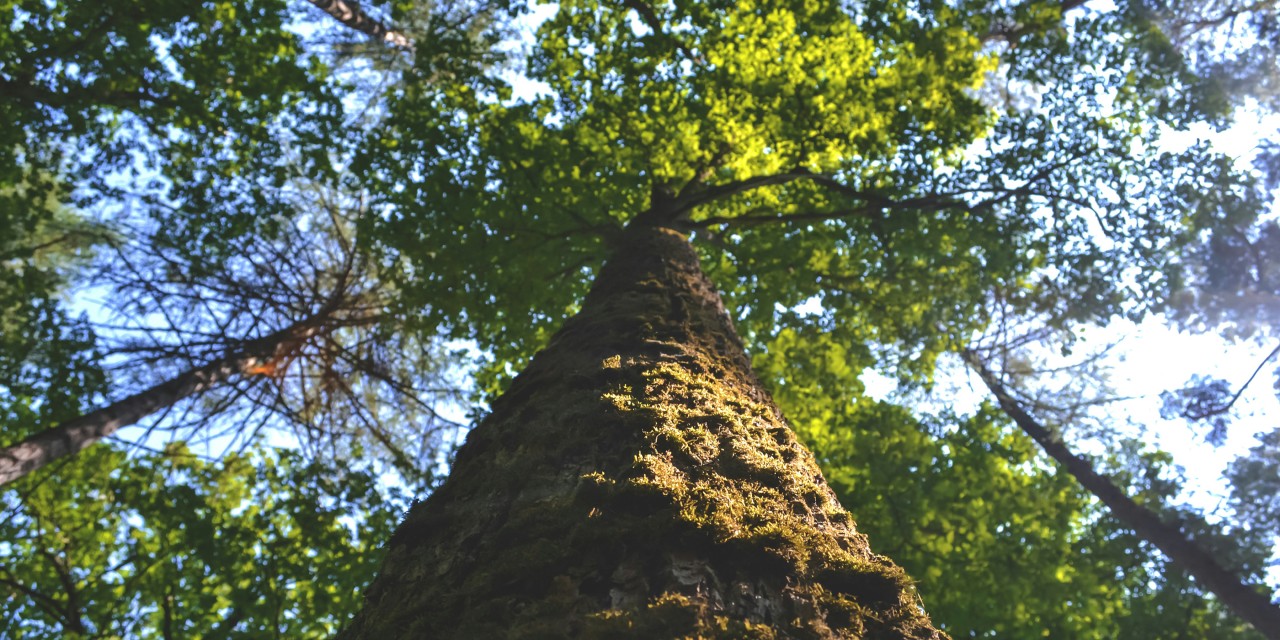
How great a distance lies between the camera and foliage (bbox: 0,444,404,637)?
6.89 m

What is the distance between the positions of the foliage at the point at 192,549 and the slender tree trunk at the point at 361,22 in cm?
792

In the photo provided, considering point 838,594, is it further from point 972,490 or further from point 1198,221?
point 1198,221

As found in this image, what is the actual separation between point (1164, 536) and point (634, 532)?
10.5m

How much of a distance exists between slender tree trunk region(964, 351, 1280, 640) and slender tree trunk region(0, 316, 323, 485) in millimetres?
10585

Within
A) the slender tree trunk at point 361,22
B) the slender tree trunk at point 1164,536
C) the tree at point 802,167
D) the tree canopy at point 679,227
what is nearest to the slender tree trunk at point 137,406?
the tree canopy at point 679,227

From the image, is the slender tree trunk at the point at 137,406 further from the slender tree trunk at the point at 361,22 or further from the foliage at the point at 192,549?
the slender tree trunk at the point at 361,22

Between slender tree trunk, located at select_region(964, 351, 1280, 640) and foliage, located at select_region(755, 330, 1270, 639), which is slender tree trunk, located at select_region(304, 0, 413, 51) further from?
slender tree trunk, located at select_region(964, 351, 1280, 640)

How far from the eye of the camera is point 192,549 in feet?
24.1

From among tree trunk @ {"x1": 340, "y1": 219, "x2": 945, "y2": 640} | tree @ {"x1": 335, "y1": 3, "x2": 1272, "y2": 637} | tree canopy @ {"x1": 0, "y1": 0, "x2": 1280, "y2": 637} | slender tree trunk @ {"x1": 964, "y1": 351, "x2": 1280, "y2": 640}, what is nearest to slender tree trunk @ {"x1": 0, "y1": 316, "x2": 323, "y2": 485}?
tree canopy @ {"x1": 0, "y1": 0, "x2": 1280, "y2": 637}

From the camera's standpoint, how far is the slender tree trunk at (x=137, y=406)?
711 centimetres

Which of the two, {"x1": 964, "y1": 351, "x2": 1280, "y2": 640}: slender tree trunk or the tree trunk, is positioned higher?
{"x1": 964, "y1": 351, "x2": 1280, "y2": 640}: slender tree trunk

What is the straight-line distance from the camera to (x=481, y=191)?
26.1 feet

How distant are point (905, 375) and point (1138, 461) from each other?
4.01 meters

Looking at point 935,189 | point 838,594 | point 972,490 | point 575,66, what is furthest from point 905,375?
point 838,594
